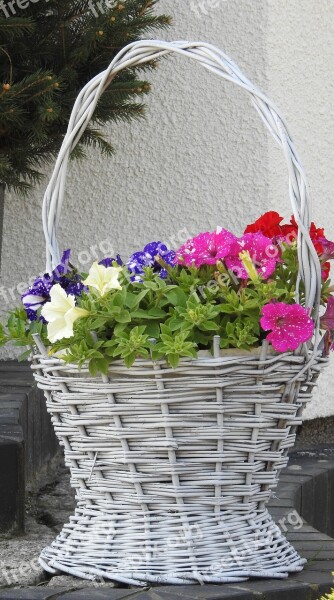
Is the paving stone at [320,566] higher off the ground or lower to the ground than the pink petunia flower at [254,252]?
lower

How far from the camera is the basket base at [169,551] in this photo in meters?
1.47

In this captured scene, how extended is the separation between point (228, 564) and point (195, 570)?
0.06 meters

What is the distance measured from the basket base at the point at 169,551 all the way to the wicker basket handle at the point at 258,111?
1.36 feet

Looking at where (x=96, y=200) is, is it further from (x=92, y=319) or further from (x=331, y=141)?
(x=92, y=319)

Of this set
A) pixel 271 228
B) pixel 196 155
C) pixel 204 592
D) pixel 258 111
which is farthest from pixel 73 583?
pixel 196 155

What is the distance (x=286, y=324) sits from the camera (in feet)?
4.68

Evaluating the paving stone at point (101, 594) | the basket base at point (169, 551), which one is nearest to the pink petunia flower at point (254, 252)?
the basket base at point (169, 551)

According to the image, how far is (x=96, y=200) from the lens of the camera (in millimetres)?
3205

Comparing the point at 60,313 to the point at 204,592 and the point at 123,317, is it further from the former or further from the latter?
the point at 204,592

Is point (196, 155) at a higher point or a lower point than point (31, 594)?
higher

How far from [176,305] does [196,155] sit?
5.91 ft

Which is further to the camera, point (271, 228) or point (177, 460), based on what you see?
point (271, 228)

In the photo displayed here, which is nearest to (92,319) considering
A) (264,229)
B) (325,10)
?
(264,229)

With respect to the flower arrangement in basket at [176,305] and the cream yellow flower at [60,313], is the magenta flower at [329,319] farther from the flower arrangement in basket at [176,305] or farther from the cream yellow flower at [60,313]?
the cream yellow flower at [60,313]
